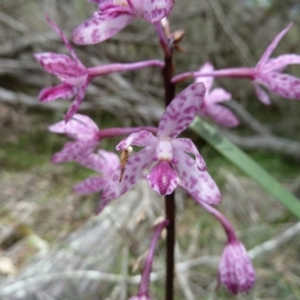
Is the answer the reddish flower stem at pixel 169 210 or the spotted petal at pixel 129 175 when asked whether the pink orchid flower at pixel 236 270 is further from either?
the spotted petal at pixel 129 175

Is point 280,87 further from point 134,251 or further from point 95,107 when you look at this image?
point 95,107

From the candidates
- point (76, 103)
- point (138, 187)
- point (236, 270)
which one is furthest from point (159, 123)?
point (138, 187)

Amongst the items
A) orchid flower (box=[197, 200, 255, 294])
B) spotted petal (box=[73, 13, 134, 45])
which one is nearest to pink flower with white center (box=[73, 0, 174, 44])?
spotted petal (box=[73, 13, 134, 45])

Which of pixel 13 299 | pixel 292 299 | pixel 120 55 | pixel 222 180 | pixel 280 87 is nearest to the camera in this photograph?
pixel 280 87

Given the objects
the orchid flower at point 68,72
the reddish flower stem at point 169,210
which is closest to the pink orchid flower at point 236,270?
the reddish flower stem at point 169,210

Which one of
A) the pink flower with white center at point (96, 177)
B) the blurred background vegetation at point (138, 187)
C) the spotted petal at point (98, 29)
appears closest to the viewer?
the spotted petal at point (98, 29)

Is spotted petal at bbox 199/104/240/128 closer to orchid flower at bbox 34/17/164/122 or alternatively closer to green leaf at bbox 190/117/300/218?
green leaf at bbox 190/117/300/218

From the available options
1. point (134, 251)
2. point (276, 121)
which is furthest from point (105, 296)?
point (276, 121)
